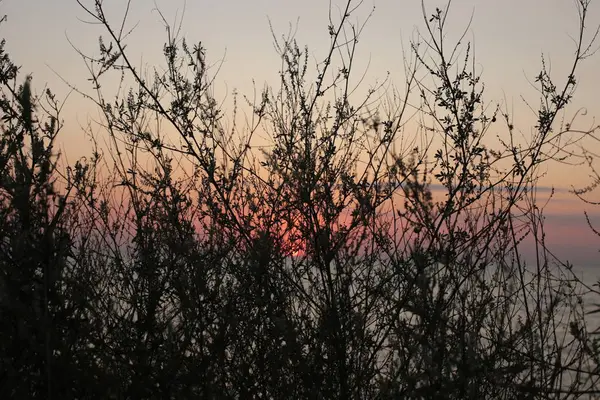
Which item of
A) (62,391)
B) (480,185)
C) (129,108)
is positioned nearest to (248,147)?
(129,108)

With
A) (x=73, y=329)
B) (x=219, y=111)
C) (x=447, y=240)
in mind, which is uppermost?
(x=219, y=111)

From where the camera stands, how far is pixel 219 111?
15.6 feet

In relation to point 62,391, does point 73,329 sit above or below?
above

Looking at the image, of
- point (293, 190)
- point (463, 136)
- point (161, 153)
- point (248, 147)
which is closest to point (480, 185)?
point (463, 136)

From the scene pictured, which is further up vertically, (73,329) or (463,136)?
(463,136)

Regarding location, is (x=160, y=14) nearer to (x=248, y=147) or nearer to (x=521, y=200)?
Result: (x=248, y=147)

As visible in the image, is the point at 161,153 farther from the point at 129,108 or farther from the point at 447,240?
the point at 447,240

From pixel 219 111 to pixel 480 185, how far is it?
6.26 feet

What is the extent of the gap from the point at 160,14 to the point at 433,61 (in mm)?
2054

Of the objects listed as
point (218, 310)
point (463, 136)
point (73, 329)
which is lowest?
point (73, 329)

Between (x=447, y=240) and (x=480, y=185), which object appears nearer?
(x=447, y=240)

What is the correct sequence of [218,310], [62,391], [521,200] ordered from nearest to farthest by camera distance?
[62,391] → [218,310] → [521,200]

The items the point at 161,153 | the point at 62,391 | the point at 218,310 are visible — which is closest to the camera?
the point at 62,391

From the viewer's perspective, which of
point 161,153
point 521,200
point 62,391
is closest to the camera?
point 62,391
